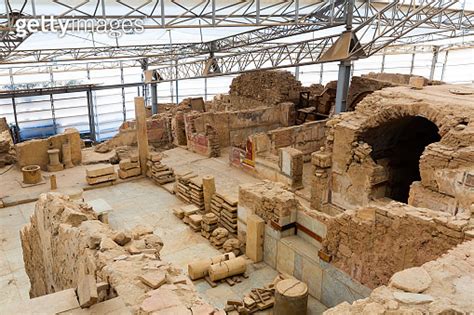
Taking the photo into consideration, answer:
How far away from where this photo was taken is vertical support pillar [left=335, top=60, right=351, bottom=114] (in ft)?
46.6

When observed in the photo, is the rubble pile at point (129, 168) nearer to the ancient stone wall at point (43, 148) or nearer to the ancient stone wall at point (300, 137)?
the ancient stone wall at point (43, 148)

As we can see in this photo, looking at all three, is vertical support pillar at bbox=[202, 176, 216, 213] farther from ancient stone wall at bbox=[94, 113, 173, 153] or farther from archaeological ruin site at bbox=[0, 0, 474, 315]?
ancient stone wall at bbox=[94, 113, 173, 153]

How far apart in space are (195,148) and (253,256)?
8979 mm

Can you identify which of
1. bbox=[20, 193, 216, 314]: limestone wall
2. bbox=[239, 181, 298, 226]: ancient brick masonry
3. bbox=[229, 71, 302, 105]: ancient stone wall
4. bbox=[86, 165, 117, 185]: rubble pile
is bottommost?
bbox=[86, 165, 117, 185]: rubble pile

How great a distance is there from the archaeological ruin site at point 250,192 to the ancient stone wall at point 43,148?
5 centimetres

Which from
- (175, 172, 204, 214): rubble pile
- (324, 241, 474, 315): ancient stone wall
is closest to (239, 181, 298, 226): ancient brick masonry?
(175, 172, 204, 214): rubble pile

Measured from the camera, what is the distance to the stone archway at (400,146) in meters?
10.5

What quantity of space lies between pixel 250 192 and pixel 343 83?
683 centimetres

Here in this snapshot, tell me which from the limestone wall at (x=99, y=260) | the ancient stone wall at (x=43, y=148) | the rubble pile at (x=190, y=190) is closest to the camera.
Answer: the limestone wall at (x=99, y=260)

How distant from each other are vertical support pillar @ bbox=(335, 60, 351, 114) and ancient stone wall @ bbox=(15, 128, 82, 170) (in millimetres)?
11106

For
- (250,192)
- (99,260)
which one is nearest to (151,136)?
(250,192)

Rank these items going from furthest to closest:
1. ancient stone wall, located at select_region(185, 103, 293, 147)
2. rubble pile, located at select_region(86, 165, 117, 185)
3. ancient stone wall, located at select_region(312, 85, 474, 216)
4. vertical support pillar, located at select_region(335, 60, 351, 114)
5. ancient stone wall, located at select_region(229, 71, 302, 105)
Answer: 1. ancient stone wall, located at select_region(229, 71, 302, 105)
2. ancient stone wall, located at select_region(185, 103, 293, 147)
3. rubble pile, located at select_region(86, 165, 117, 185)
4. vertical support pillar, located at select_region(335, 60, 351, 114)
5. ancient stone wall, located at select_region(312, 85, 474, 216)

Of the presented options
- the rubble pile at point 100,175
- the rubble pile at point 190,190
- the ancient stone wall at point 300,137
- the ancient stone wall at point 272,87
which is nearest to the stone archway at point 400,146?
the ancient stone wall at point 300,137

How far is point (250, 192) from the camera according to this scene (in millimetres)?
9734
